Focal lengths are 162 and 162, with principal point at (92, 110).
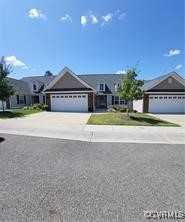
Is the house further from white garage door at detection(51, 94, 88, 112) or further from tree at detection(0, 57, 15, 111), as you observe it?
tree at detection(0, 57, 15, 111)

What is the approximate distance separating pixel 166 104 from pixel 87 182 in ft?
70.4

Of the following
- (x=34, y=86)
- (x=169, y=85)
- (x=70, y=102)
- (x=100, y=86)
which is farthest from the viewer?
(x=34, y=86)

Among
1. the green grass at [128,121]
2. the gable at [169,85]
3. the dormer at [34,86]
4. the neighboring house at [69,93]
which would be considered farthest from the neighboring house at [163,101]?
the dormer at [34,86]

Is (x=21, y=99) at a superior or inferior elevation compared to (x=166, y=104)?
superior

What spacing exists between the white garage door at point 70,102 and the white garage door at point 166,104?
936 cm

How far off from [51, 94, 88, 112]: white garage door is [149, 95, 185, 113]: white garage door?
→ 30.7 ft

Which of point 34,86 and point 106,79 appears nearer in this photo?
point 34,86

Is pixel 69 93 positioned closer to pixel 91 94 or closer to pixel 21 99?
pixel 91 94

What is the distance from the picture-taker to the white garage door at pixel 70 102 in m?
23.3

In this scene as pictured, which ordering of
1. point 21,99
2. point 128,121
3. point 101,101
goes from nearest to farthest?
point 128,121 < point 21,99 < point 101,101

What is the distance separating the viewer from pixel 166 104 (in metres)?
22.5

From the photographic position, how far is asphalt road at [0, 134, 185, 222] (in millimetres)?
2879

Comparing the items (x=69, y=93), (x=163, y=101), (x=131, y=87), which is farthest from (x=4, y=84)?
(x=163, y=101)

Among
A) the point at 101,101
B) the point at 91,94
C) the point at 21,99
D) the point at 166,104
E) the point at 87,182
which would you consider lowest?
the point at 87,182
